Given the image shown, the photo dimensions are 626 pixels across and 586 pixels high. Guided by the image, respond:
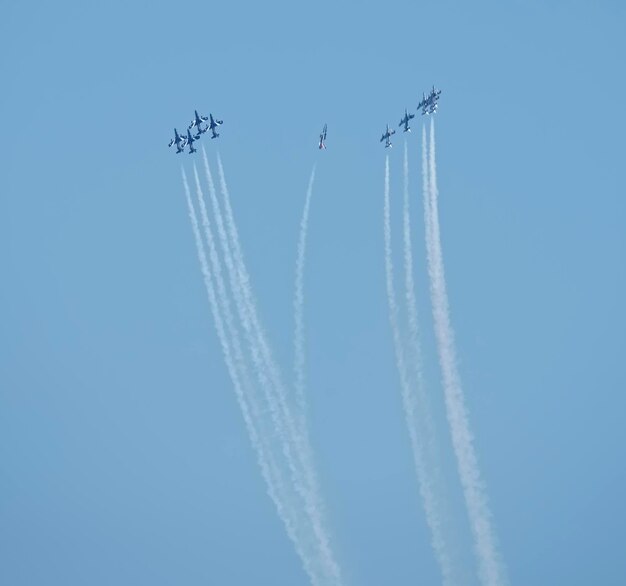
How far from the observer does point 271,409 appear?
228ft

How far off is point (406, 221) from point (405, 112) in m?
7.41

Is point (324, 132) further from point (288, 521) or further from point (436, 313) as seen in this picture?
point (288, 521)

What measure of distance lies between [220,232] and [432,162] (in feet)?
37.0

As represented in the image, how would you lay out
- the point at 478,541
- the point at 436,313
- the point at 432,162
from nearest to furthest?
the point at 478,541 < the point at 436,313 < the point at 432,162

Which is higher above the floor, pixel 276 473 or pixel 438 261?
pixel 438 261

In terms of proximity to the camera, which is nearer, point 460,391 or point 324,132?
point 460,391

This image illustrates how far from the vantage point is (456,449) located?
6862 cm

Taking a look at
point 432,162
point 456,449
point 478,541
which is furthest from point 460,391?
point 432,162

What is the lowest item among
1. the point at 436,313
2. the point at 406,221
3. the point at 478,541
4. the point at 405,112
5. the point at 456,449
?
the point at 478,541

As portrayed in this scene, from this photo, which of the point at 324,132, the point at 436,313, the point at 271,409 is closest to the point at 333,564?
the point at 271,409

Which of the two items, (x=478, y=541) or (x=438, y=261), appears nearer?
(x=478, y=541)

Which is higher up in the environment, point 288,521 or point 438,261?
point 438,261

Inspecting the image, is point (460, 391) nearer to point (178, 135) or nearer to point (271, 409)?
point (271, 409)

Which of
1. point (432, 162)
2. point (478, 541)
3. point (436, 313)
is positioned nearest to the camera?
point (478, 541)
